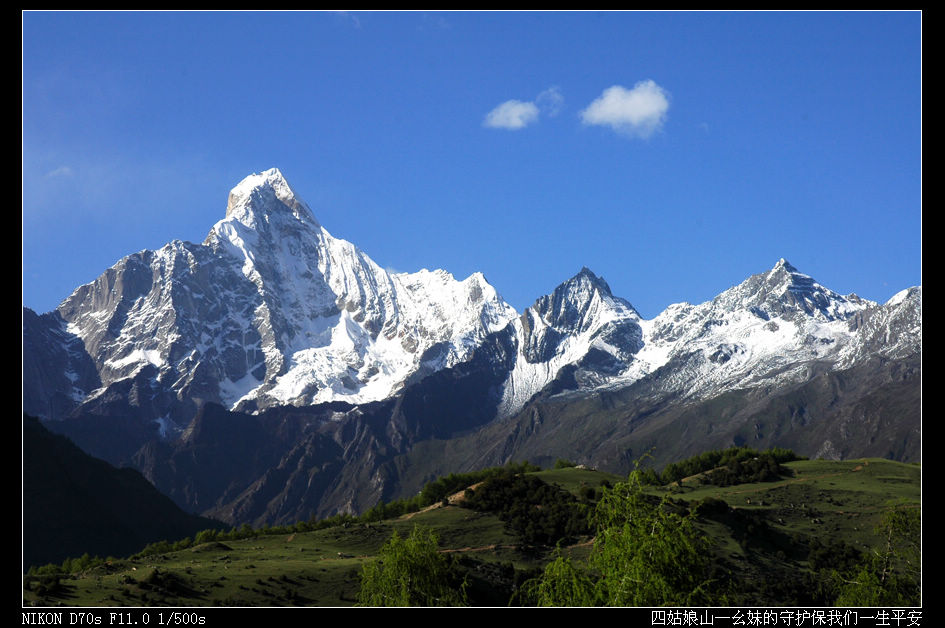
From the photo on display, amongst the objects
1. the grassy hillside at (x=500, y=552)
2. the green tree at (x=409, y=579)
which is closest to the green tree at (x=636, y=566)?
the green tree at (x=409, y=579)

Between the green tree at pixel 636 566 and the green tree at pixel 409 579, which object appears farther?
the green tree at pixel 409 579

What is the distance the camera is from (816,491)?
141000 millimetres

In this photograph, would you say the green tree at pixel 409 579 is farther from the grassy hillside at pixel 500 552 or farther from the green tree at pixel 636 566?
the green tree at pixel 636 566

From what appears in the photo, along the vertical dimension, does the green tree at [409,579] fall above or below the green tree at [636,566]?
below

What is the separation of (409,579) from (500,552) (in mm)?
63134

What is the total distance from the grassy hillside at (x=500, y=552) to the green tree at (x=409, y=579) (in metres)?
11.7

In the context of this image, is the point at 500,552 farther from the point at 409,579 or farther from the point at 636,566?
the point at 636,566

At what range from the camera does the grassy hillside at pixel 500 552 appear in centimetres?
7206

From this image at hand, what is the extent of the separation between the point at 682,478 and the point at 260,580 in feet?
366

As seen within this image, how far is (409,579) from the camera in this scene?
41.8m

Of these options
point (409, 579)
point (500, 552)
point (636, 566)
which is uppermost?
point (636, 566)

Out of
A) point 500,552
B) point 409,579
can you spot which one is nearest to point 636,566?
point 409,579
